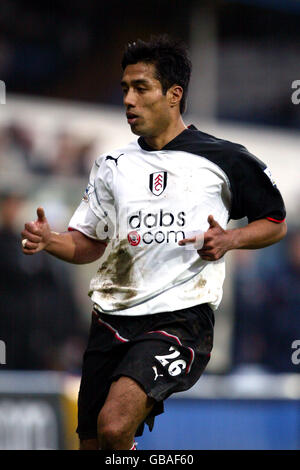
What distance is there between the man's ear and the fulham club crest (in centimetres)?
42

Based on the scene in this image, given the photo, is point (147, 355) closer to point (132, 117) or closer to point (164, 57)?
point (132, 117)

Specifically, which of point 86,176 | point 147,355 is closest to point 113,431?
point 147,355

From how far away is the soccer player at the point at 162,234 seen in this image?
4816mm

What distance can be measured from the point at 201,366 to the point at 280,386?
502cm

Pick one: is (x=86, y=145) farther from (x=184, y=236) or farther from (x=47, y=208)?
(x=184, y=236)

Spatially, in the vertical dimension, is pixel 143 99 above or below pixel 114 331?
above

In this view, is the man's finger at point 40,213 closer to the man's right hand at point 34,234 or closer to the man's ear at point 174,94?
the man's right hand at point 34,234

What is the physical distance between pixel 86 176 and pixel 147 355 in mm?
7179

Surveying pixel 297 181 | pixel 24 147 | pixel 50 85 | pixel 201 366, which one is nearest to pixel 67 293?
pixel 24 147

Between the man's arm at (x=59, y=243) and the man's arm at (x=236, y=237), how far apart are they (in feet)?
2.56

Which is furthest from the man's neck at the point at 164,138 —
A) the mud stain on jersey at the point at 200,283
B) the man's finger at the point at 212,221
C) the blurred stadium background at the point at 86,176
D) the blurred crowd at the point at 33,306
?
the blurred crowd at the point at 33,306

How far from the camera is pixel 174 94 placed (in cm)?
518

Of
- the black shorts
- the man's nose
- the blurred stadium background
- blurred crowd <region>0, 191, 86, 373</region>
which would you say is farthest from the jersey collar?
blurred crowd <region>0, 191, 86, 373</region>

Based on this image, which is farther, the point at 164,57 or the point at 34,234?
the point at 164,57
